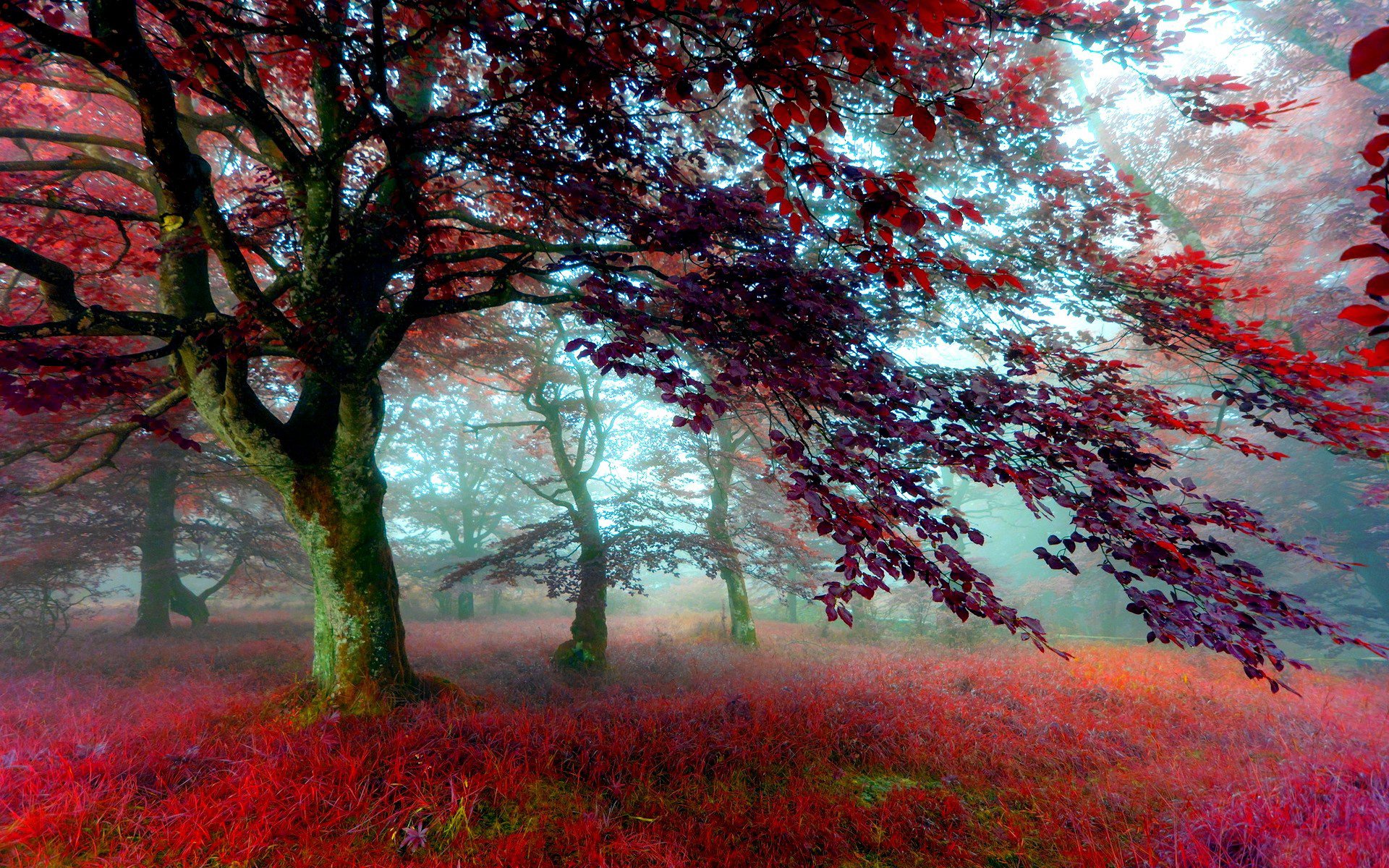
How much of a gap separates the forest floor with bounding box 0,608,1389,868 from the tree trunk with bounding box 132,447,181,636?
5.20 metres

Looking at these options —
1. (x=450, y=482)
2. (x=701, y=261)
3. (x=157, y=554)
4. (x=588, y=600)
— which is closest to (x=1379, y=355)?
(x=701, y=261)

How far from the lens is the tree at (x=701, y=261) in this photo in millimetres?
2980

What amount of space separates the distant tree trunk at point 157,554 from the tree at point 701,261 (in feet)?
22.5

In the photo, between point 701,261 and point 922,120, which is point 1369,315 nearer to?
point 922,120

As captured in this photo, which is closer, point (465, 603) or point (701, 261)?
point (701, 261)

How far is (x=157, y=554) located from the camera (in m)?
12.3

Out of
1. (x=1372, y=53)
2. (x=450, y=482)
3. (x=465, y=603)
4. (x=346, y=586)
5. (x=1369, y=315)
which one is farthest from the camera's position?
(x=450, y=482)

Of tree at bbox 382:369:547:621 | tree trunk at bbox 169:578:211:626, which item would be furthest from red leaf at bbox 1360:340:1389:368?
tree at bbox 382:369:547:621

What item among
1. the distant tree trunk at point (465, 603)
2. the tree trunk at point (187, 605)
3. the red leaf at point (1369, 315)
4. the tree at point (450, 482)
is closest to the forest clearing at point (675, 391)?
the red leaf at point (1369, 315)

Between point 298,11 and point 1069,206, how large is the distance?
760 centimetres

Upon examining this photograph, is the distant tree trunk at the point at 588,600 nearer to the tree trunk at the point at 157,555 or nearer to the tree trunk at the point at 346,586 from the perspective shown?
the tree trunk at the point at 346,586

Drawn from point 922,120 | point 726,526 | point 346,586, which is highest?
point 922,120

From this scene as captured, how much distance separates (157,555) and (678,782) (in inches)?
587

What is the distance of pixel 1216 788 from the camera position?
5.00 metres
